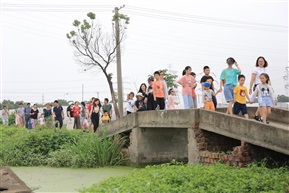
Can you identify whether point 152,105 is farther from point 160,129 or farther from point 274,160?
point 274,160

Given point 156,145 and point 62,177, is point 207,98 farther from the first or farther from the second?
point 62,177

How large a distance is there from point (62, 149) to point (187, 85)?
4171 millimetres

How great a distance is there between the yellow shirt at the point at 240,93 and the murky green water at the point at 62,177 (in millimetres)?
3231

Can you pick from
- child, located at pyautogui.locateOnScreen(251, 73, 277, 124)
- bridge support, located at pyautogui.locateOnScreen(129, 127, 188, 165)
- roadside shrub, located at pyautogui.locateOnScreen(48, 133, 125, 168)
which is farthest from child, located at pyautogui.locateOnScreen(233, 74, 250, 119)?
roadside shrub, located at pyautogui.locateOnScreen(48, 133, 125, 168)

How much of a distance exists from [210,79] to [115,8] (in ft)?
35.5

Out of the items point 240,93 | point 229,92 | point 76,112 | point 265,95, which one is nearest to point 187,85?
point 229,92

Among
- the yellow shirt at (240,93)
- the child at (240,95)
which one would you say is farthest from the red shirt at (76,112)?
the yellow shirt at (240,93)

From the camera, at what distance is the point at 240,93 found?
10.7m

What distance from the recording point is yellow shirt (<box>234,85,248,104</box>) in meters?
10.7

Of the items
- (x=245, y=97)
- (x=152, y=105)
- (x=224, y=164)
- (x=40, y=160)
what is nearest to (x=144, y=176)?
(x=224, y=164)

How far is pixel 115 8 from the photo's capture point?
21.4 meters

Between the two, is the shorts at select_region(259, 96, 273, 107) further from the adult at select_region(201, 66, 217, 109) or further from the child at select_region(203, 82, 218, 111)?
the adult at select_region(201, 66, 217, 109)

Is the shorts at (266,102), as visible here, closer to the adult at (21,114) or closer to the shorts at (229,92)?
the shorts at (229,92)

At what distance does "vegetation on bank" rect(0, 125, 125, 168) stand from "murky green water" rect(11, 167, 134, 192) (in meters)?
0.41
